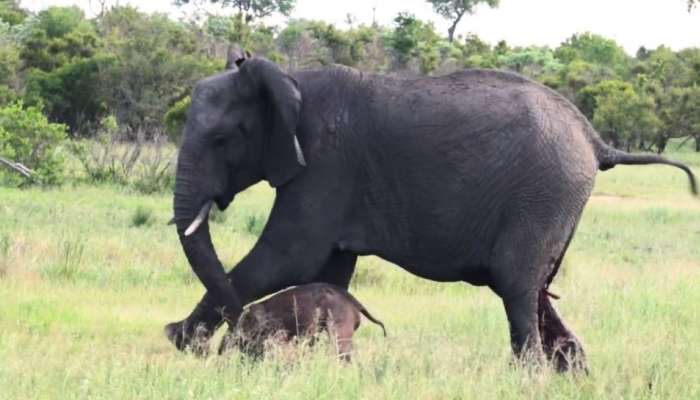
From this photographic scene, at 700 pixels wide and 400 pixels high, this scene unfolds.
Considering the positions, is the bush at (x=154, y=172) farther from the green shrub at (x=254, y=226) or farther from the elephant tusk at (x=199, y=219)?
the elephant tusk at (x=199, y=219)

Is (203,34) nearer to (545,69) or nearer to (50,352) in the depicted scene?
(545,69)

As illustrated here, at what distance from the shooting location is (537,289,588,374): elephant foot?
7.11m

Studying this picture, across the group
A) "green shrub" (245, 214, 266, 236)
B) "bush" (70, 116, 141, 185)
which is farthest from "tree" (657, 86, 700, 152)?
"green shrub" (245, 214, 266, 236)

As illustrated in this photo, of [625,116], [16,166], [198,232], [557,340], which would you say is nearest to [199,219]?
[198,232]

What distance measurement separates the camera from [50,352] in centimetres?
690

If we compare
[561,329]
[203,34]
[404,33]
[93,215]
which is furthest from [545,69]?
[561,329]

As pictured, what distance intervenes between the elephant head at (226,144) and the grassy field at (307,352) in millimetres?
726

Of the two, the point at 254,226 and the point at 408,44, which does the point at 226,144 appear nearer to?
the point at 254,226

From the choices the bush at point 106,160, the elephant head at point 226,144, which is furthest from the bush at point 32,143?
the elephant head at point 226,144

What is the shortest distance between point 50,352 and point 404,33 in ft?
170

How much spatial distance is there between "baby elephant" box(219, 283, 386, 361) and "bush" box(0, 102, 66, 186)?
45.0ft

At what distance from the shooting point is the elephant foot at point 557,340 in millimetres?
7113

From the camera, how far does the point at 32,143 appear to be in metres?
20.7

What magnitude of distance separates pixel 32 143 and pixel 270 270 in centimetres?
1465
